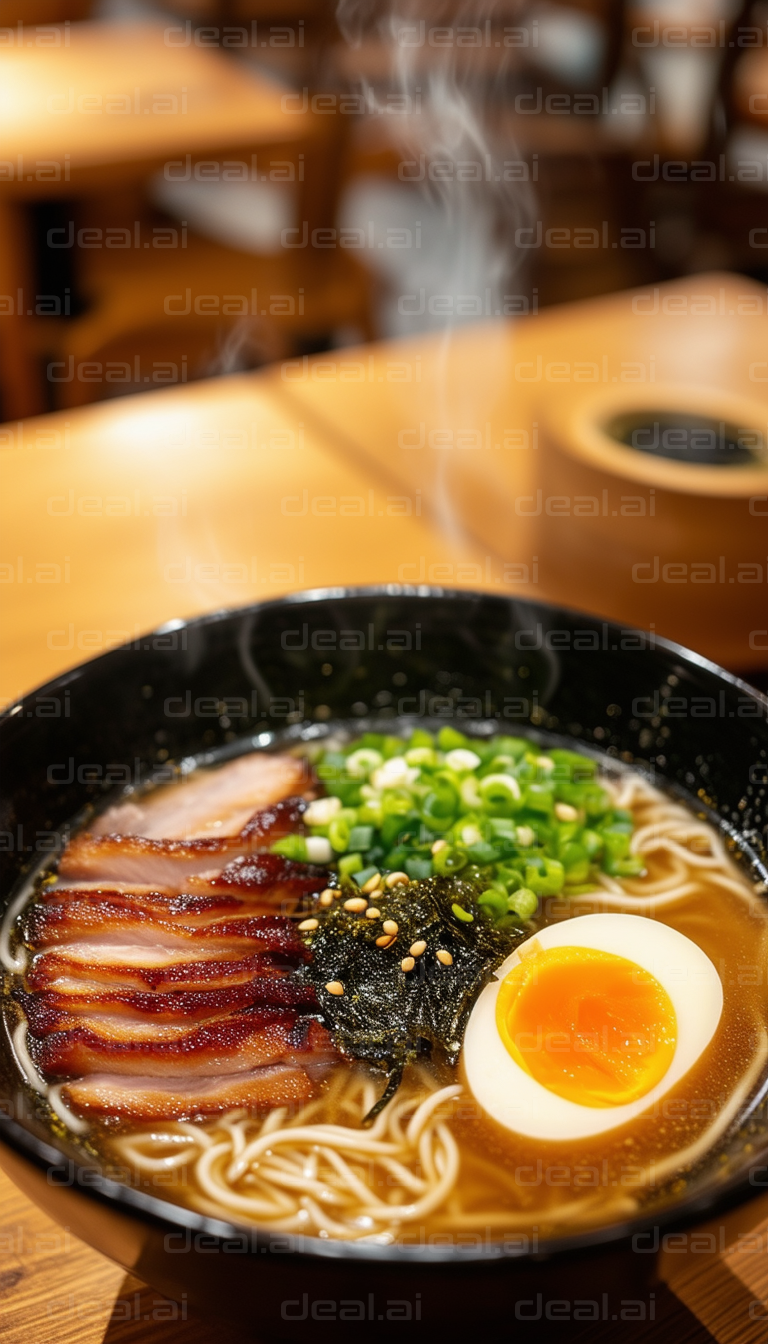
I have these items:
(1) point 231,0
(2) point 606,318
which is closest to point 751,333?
(2) point 606,318

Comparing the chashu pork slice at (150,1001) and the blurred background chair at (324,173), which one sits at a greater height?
the blurred background chair at (324,173)

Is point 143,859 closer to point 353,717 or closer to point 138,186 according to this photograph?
point 353,717

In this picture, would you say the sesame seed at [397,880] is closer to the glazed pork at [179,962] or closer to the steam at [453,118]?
the glazed pork at [179,962]

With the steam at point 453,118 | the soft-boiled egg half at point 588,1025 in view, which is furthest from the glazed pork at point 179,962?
the steam at point 453,118

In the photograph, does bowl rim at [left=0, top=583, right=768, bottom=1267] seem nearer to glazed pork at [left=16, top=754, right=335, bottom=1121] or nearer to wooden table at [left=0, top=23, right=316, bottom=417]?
glazed pork at [left=16, top=754, right=335, bottom=1121]

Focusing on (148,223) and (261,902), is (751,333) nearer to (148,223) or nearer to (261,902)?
(261,902)

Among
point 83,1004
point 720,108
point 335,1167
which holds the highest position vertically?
point 720,108

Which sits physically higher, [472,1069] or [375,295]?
[375,295]

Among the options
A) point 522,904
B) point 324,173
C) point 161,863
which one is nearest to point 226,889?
point 161,863
